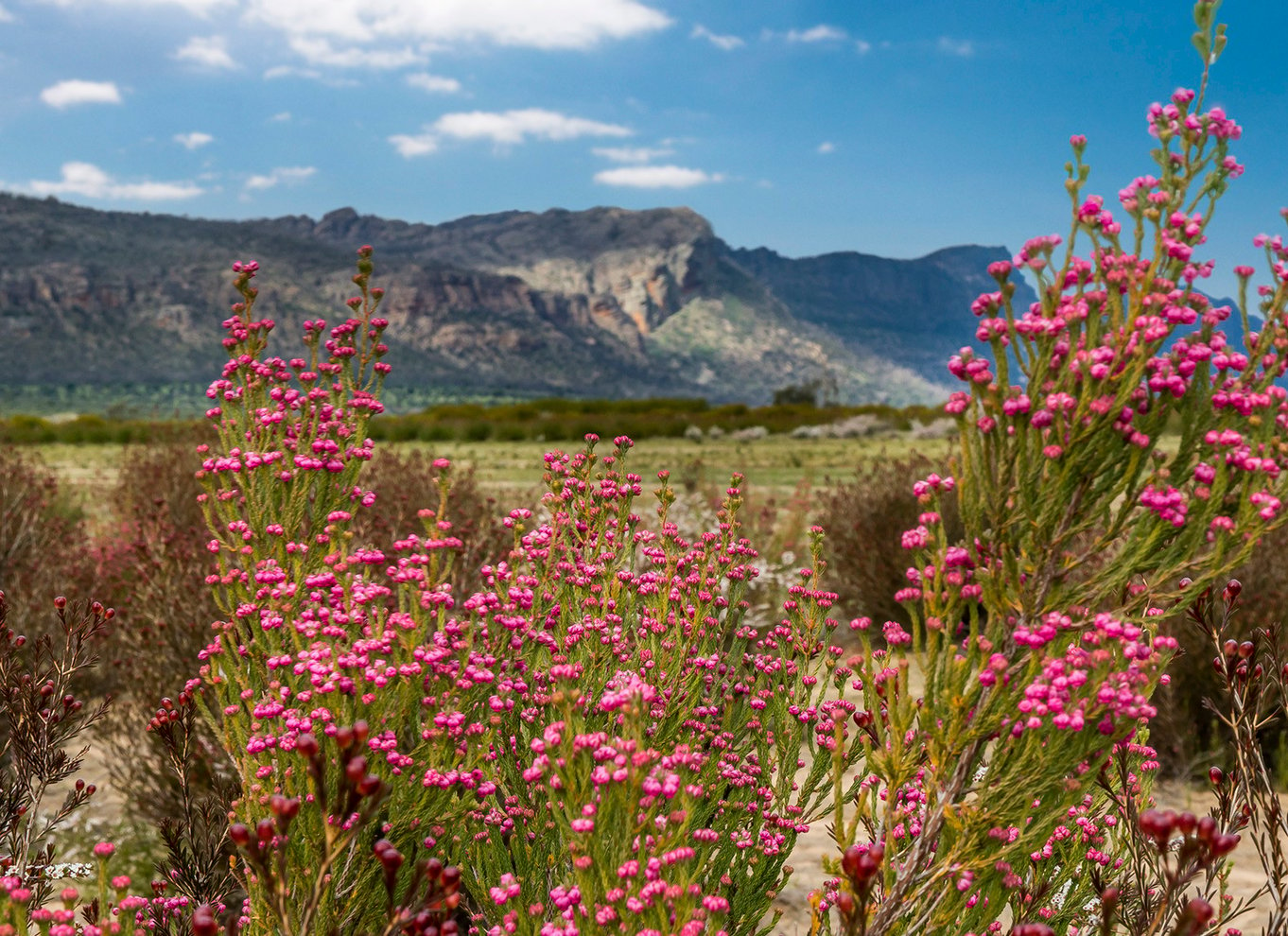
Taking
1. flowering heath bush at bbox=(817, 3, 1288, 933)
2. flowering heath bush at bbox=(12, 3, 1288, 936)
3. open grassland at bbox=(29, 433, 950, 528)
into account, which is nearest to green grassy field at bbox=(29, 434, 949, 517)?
open grassland at bbox=(29, 433, 950, 528)

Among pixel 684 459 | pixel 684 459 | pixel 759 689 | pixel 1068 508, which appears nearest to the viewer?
pixel 1068 508

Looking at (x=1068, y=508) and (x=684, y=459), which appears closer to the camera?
(x=1068, y=508)

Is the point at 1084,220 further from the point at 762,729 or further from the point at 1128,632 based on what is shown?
the point at 762,729

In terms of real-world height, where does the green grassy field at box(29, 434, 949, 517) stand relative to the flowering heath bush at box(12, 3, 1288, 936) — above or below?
below

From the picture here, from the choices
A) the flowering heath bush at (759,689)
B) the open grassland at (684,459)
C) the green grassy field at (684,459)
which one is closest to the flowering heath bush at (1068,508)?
the flowering heath bush at (759,689)

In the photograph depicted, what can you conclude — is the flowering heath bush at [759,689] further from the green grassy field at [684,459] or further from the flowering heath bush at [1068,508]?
the green grassy field at [684,459]

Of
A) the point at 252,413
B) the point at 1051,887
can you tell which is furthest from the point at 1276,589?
the point at 252,413

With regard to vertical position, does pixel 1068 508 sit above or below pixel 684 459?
above

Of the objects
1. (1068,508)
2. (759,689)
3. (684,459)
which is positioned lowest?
(684,459)

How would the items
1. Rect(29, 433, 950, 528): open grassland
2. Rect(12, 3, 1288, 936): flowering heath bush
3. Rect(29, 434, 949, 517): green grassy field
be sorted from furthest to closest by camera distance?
Rect(29, 434, 949, 517): green grassy field
Rect(29, 433, 950, 528): open grassland
Rect(12, 3, 1288, 936): flowering heath bush

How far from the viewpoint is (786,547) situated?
14.2m

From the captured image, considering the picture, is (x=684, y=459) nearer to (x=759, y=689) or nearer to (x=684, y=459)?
(x=684, y=459)

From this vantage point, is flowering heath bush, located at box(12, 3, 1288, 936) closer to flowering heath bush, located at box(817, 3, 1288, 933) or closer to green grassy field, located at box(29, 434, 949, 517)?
flowering heath bush, located at box(817, 3, 1288, 933)

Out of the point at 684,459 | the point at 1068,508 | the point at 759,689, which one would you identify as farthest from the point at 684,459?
the point at 1068,508
